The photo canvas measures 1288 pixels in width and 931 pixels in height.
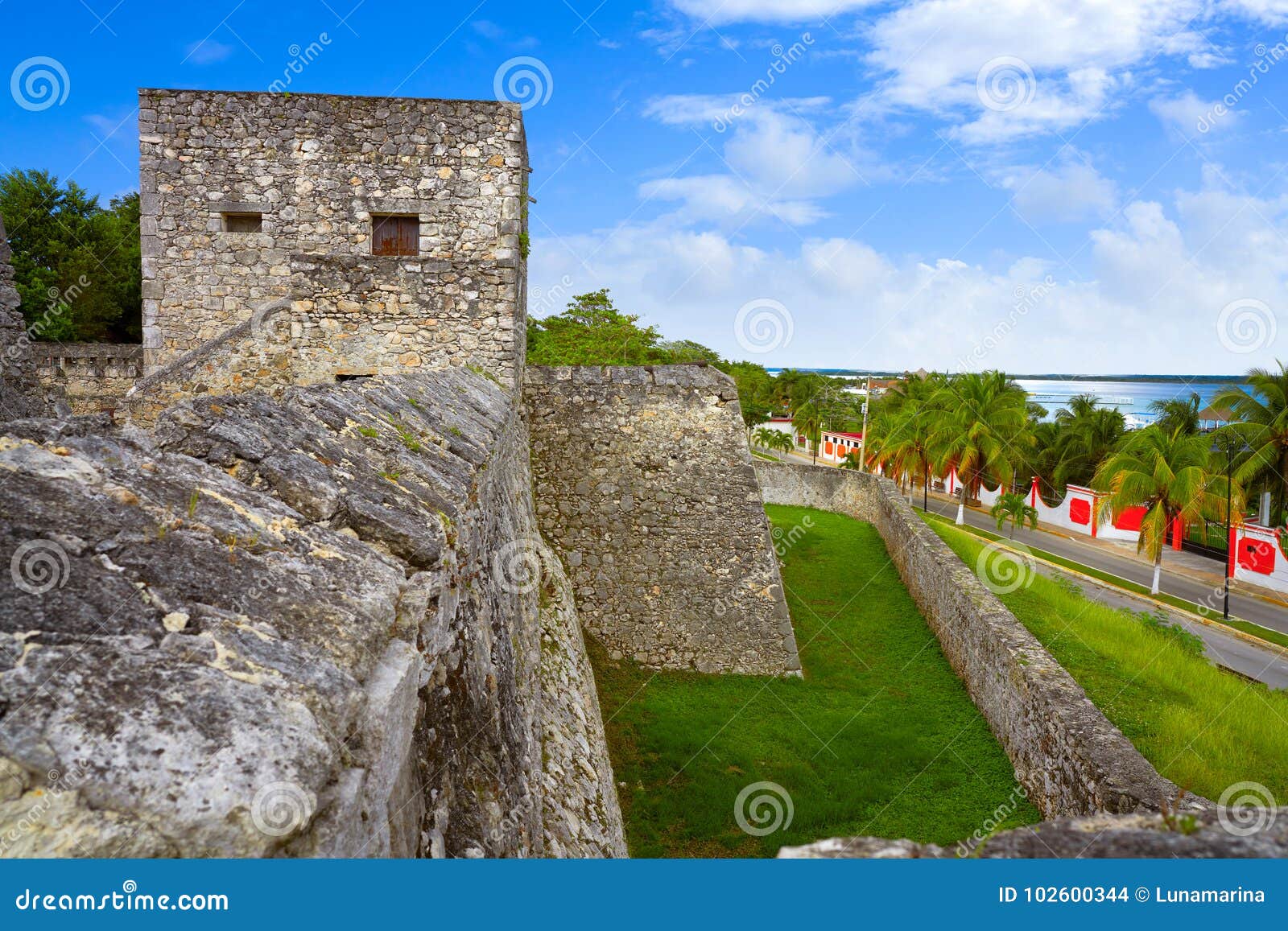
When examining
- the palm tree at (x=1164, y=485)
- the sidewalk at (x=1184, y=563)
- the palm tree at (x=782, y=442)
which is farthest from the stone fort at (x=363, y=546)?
the palm tree at (x=782, y=442)

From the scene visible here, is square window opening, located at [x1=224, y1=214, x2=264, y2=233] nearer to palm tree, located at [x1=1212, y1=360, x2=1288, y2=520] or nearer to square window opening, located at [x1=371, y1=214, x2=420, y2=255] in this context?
square window opening, located at [x1=371, y1=214, x2=420, y2=255]

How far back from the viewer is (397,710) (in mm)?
1916

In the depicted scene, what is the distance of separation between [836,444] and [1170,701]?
48.9 metres

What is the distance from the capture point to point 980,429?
103 ft

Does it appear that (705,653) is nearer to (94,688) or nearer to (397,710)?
(397,710)

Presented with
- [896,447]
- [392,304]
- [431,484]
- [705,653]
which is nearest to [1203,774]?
[705,653]

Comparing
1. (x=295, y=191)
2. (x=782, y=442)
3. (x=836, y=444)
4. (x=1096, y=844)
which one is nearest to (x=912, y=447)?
(x=782, y=442)

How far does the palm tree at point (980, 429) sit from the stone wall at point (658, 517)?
74.2 feet

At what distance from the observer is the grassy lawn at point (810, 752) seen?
7.07 m

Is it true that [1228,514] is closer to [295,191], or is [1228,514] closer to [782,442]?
[295,191]

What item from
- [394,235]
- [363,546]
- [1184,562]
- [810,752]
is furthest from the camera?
[1184,562]

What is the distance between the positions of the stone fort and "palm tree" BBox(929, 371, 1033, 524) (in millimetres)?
19438

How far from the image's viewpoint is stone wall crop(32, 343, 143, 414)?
11094 millimetres

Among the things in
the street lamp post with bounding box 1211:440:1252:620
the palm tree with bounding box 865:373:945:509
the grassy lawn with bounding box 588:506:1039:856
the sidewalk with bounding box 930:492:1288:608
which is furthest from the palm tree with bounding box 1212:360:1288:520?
the grassy lawn with bounding box 588:506:1039:856
